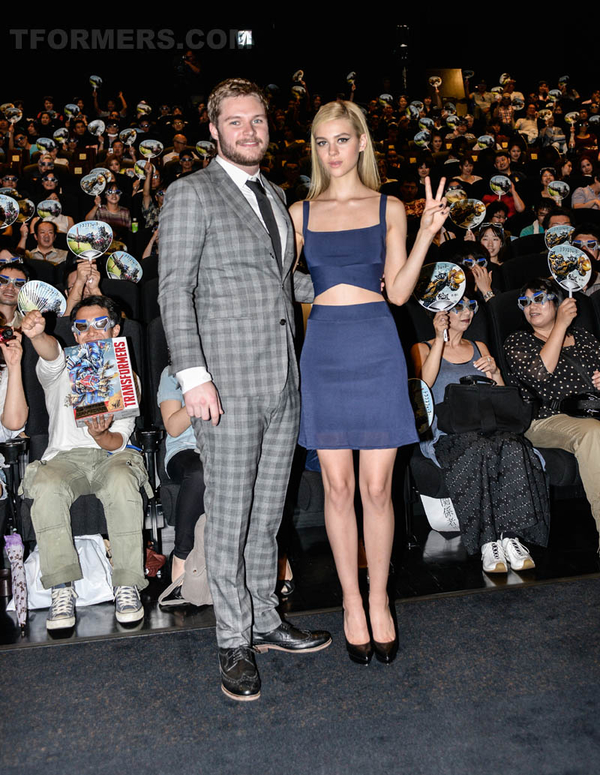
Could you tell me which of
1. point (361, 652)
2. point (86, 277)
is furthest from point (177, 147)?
point (361, 652)

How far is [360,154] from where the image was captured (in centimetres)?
201

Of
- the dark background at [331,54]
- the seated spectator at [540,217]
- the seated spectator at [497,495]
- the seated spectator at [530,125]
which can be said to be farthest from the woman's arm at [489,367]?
the dark background at [331,54]

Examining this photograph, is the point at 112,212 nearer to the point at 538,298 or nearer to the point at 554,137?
the point at 538,298

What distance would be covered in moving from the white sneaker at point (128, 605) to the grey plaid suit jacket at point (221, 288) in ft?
3.09

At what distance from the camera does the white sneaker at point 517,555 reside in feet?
8.55

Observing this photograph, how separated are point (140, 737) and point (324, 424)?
882mm

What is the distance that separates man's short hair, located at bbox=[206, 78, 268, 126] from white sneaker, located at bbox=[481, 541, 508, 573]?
1725mm

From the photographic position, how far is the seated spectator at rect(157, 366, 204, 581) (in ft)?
8.11

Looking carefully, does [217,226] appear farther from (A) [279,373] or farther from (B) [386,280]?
(B) [386,280]

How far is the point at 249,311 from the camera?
1774mm

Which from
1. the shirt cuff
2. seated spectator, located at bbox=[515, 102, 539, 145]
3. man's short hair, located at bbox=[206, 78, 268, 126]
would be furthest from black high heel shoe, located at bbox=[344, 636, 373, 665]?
seated spectator, located at bbox=[515, 102, 539, 145]

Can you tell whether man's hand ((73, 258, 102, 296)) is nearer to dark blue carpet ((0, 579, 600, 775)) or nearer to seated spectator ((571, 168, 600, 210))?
dark blue carpet ((0, 579, 600, 775))

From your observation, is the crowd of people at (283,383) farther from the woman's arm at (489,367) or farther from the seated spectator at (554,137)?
the seated spectator at (554,137)

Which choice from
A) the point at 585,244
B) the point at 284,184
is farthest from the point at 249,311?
the point at 284,184
